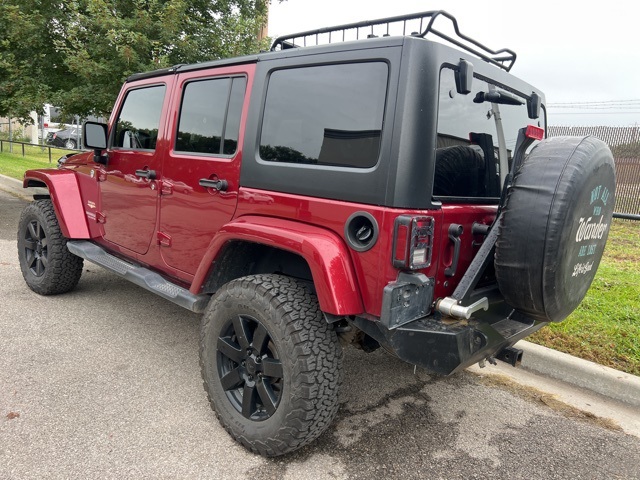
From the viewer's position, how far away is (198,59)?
746 cm

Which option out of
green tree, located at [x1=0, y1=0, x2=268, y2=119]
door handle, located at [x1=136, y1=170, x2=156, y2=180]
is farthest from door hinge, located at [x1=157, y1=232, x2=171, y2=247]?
green tree, located at [x1=0, y1=0, x2=268, y2=119]

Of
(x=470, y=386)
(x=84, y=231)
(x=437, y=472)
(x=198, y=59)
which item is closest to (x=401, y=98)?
(x=437, y=472)

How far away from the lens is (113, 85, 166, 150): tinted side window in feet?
11.5

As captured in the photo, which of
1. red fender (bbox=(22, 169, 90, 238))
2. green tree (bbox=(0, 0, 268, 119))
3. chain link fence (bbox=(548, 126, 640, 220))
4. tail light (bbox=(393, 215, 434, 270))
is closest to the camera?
tail light (bbox=(393, 215, 434, 270))

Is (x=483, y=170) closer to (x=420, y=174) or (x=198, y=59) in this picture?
(x=420, y=174)

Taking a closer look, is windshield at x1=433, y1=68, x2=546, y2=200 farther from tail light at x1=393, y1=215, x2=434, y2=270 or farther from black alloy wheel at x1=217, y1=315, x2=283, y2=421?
black alloy wheel at x1=217, y1=315, x2=283, y2=421

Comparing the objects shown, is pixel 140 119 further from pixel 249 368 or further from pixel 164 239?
pixel 249 368

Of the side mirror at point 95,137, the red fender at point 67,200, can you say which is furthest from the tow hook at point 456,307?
the red fender at point 67,200

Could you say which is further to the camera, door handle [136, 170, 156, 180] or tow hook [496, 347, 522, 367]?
door handle [136, 170, 156, 180]

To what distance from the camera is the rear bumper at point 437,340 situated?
2047 millimetres

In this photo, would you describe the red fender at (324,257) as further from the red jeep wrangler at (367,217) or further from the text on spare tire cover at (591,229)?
the text on spare tire cover at (591,229)

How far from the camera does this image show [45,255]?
4.41m

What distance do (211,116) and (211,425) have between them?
72.4 inches

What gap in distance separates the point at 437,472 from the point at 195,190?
2.08 meters
